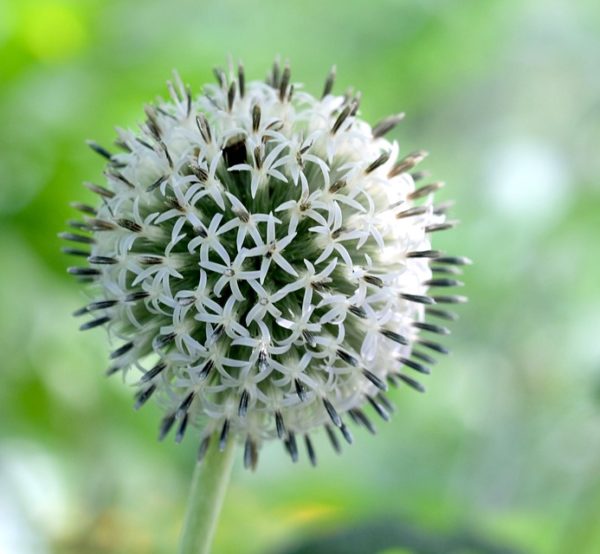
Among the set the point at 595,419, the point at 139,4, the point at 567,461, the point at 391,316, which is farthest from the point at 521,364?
Result: the point at 391,316

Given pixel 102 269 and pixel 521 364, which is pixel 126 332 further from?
pixel 521 364

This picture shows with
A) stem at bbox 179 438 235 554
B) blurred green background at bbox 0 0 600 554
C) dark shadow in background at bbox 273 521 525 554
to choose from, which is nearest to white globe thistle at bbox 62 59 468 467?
stem at bbox 179 438 235 554

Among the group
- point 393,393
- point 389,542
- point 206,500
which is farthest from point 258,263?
point 393,393

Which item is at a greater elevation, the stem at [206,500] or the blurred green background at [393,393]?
the blurred green background at [393,393]

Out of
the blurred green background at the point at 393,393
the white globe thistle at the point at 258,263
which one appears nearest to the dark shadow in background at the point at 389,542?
Result: the blurred green background at the point at 393,393

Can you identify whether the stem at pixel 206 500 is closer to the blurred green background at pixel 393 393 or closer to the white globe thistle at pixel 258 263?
the white globe thistle at pixel 258 263

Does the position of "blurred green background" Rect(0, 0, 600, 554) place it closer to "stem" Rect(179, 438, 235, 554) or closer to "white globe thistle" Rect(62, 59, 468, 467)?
"stem" Rect(179, 438, 235, 554)
